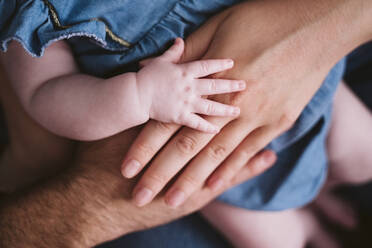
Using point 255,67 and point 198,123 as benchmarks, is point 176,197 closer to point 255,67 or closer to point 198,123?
point 198,123

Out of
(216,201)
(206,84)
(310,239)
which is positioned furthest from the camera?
(310,239)

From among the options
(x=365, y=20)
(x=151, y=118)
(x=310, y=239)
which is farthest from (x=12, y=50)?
(x=310, y=239)

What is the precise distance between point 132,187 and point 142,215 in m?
0.10

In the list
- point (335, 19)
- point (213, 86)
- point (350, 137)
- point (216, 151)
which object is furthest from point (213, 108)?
point (350, 137)

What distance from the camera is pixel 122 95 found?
0.67m

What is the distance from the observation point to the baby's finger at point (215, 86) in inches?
26.3

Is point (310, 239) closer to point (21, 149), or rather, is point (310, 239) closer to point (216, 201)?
point (216, 201)

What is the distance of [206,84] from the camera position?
2.19 ft

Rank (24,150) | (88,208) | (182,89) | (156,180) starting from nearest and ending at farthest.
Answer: (182,89)
(156,180)
(88,208)
(24,150)

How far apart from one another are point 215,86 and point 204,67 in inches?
1.9

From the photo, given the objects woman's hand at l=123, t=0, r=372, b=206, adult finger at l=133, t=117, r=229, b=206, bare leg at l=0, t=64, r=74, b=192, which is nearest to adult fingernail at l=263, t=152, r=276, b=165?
woman's hand at l=123, t=0, r=372, b=206

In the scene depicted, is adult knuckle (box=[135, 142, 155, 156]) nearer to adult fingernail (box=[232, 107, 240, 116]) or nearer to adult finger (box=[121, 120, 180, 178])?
adult finger (box=[121, 120, 180, 178])

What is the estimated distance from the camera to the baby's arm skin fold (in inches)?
26.3

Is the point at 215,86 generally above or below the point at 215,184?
above
